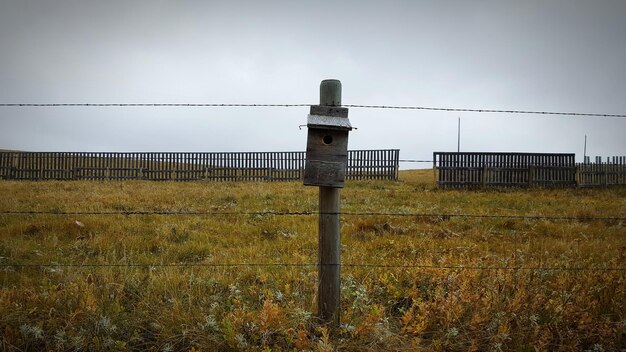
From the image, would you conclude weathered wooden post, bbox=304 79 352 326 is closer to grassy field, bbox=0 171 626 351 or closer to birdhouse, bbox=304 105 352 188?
birdhouse, bbox=304 105 352 188

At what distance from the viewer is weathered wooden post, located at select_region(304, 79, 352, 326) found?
304 cm

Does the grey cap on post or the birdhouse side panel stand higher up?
the grey cap on post

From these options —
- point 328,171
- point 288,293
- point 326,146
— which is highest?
point 326,146

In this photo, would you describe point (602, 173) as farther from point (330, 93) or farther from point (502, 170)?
point (330, 93)

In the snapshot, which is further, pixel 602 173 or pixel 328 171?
pixel 602 173

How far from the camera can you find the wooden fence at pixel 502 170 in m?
18.2

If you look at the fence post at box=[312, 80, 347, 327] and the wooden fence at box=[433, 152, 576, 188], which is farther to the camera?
the wooden fence at box=[433, 152, 576, 188]

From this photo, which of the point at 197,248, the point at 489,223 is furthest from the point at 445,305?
the point at 489,223

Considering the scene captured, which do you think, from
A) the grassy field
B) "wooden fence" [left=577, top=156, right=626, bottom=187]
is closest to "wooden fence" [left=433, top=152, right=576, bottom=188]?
"wooden fence" [left=577, top=156, right=626, bottom=187]

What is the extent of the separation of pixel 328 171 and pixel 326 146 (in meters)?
0.20

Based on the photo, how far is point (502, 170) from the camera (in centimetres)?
1834

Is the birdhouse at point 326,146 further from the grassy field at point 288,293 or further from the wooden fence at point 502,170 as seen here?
the wooden fence at point 502,170

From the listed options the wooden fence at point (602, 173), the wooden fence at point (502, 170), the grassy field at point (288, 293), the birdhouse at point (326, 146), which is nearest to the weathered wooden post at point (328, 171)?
the birdhouse at point (326, 146)

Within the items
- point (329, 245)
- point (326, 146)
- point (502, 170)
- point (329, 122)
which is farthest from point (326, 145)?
point (502, 170)
